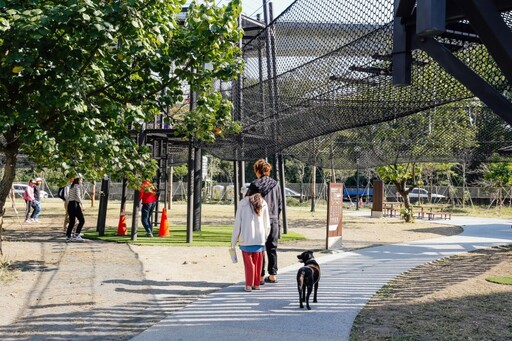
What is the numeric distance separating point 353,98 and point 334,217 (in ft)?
13.3

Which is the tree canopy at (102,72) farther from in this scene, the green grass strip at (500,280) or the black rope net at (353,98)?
the green grass strip at (500,280)

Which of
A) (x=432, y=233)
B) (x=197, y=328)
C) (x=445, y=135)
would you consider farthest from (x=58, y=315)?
(x=432, y=233)

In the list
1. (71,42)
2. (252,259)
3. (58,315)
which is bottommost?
(58,315)

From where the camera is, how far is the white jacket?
23.2 feet

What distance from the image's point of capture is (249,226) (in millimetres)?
7086

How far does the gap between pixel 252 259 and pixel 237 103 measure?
7946mm

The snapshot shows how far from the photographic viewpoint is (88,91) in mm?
7984

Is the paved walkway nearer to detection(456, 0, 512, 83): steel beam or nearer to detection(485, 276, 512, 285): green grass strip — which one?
detection(485, 276, 512, 285): green grass strip

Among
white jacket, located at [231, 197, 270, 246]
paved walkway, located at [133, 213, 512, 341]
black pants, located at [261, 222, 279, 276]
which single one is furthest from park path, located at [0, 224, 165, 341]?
black pants, located at [261, 222, 279, 276]

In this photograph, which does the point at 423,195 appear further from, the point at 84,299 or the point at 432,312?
the point at 84,299

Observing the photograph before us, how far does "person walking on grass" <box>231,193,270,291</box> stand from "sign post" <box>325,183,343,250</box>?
4.44m

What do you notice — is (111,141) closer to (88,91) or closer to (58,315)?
(88,91)

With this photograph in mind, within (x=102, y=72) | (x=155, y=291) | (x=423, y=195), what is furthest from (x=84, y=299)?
(x=423, y=195)

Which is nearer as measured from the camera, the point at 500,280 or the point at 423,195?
the point at 500,280
